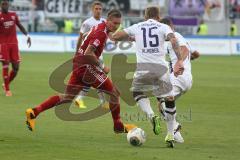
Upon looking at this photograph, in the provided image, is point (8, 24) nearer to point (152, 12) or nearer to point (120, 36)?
point (120, 36)

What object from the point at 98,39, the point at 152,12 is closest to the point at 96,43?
the point at 98,39

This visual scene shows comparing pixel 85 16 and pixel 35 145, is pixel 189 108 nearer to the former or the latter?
pixel 35 145

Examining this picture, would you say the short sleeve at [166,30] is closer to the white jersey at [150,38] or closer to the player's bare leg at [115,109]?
the white jersey at [150,38]

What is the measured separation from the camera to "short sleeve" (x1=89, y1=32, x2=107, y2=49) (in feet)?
41.4

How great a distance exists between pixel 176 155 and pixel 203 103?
26.7 ft

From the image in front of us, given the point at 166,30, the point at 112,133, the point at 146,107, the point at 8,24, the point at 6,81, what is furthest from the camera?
the point at 8,24

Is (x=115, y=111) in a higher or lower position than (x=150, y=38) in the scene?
lower

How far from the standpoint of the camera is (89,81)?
13.1 meters

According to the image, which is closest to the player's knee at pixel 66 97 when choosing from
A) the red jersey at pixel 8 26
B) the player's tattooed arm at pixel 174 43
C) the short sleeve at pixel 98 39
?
the short sleeve at pixel 98 39

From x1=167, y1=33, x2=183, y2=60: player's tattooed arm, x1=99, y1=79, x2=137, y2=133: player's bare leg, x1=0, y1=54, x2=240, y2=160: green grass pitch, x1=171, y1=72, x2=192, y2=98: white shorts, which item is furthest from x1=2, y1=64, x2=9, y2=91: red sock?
x1=167, y1=33, x2=183, y2=60: player's tattooed arm

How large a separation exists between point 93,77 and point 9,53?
8101 mm

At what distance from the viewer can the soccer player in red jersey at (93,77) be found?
12.7m

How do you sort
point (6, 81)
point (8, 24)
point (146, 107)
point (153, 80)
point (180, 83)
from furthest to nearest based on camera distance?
point (8, 24) → point (6, 81) → point (180, 83) → point (153, 80) → point (146, 107)

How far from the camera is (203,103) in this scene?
19.2 metres
